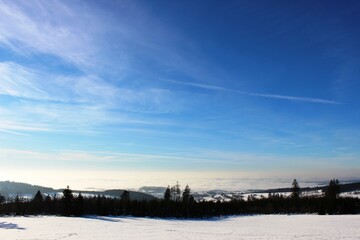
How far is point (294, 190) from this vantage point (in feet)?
457

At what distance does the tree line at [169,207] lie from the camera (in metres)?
99.2

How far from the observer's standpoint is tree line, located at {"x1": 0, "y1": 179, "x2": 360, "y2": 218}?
3905 inches

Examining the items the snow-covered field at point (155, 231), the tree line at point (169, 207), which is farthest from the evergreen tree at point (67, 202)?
the snow-covered field at point (155, 231)

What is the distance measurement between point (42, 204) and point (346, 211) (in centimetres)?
9173

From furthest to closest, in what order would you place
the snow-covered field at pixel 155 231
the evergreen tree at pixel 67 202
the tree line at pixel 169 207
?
the tree line at pixel 169 207, the evergreen tree at pixel 67 202, the snow-covered field at pixel 155 231

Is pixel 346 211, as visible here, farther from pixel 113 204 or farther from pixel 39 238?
pixel 39 238

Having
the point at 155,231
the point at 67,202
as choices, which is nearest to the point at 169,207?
the point at 67,202

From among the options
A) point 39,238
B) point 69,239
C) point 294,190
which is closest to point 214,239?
point 69,239

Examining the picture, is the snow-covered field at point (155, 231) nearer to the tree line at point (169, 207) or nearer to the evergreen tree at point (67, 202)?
the evergreen tree at point (67, 202)

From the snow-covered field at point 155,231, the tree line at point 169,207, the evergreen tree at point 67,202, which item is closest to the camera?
the snow-covered field at point 155,231

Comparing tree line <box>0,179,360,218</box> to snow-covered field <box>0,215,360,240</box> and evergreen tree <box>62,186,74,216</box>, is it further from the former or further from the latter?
snow-covered field <box>0,215,360,240</box>

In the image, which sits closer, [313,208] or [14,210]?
[14,210]

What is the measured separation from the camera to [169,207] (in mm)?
115000

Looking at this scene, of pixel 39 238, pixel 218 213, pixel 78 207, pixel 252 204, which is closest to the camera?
pixel 39 238
